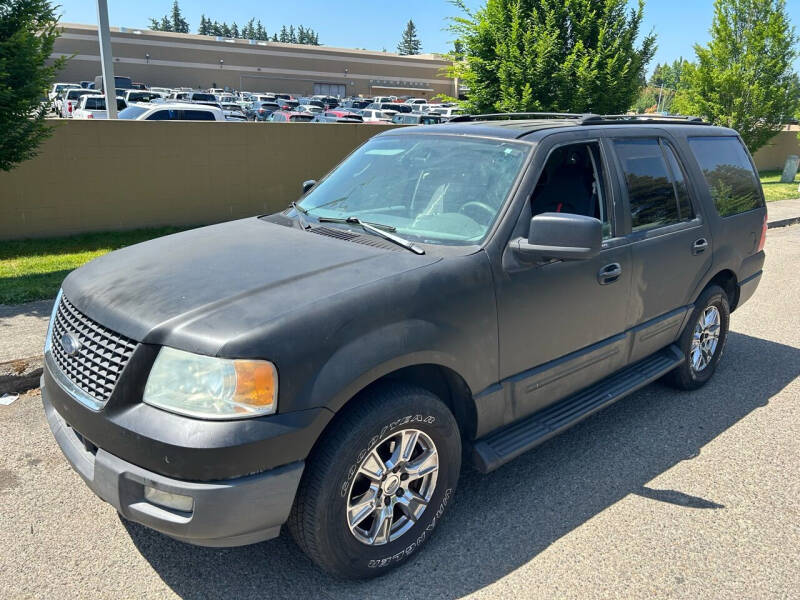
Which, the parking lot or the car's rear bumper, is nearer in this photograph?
the parking lot

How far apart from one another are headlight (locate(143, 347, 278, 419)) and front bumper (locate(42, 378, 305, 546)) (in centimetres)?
24

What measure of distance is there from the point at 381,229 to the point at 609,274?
4.42ft

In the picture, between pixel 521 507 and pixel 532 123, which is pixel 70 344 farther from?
pixel 532 123

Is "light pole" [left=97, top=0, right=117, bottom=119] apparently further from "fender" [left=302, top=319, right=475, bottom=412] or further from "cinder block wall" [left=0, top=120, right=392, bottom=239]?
"fender" [left=302, top=319, right=475, bottom=412]

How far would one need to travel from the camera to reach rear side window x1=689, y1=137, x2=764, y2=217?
471 centimetres

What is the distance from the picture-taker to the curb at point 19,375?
14.9ft

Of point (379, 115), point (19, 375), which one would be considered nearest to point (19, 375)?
point (19, 375)

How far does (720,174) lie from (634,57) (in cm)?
685

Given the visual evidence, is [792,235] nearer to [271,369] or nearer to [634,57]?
[634,57]

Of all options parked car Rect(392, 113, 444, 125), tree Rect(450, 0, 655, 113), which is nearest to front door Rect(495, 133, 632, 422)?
tree Rect(450, 0, 655, 113)

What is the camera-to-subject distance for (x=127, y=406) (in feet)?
7.79

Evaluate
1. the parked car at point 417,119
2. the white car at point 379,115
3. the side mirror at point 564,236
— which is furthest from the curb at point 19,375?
the white car at point 379,115

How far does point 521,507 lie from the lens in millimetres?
3348

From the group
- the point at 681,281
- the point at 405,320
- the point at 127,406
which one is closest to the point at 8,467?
the point at 127,406
